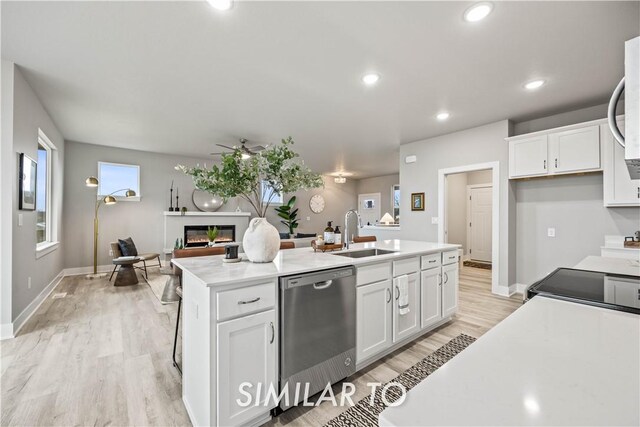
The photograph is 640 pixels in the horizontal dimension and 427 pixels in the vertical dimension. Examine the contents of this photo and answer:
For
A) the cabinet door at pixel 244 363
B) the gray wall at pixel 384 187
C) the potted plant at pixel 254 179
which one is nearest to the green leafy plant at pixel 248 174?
the potted plant at pixel 254 179

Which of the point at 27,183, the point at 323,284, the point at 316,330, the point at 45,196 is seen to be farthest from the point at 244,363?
the point at 45,196

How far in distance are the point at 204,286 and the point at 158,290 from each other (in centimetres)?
358

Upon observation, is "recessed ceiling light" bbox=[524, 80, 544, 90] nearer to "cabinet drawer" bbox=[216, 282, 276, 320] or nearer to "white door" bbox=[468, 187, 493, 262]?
"cabinet drawer" bbox=[216, 282, 276, 320]

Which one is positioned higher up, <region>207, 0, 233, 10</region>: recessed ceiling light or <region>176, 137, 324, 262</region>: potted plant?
<region>207, 0, 233, 10</region>: recessed ceiling light

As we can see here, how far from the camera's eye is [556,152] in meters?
3.57

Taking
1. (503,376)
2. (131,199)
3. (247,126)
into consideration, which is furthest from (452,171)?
(131,199)

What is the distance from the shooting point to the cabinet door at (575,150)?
3.32 meters

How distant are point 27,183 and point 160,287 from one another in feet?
7.18

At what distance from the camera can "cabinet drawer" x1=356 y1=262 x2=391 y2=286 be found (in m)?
2.06

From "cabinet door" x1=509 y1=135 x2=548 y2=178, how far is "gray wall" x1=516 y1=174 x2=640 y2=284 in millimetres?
418

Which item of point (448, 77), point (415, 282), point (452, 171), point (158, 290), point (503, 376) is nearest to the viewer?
point (503, 376)

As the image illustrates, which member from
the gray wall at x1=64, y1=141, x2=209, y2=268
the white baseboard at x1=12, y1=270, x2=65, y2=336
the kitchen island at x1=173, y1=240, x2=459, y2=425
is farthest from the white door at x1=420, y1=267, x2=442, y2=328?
the gray wall at x1=64, y1=141, x2=209, y2=268

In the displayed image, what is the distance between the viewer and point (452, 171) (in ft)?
15.2

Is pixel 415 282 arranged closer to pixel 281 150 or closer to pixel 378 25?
pixel 281 150
